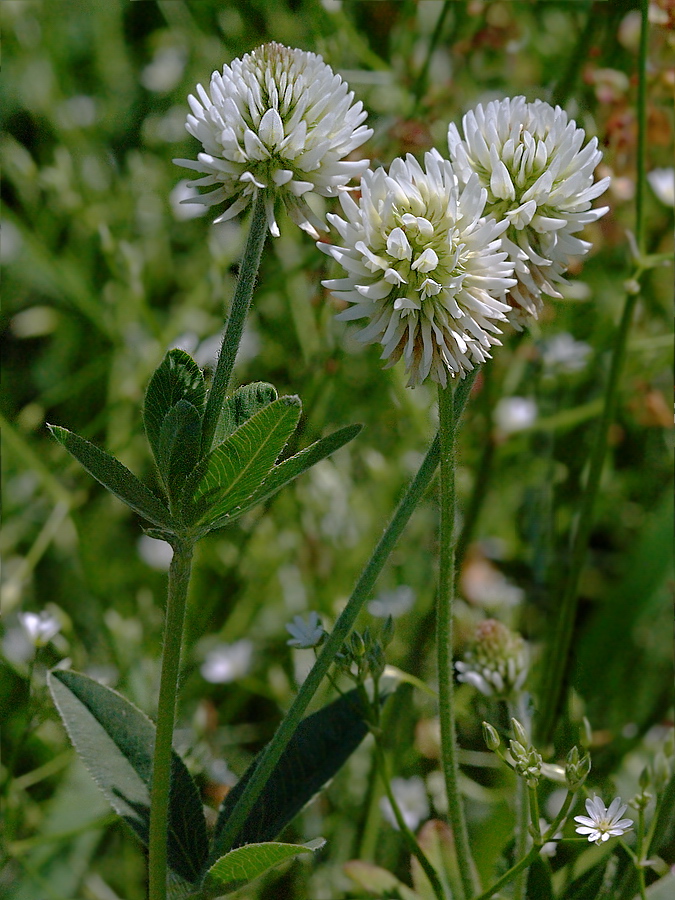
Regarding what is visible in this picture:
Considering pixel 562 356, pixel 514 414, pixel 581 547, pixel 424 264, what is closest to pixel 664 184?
pixel 562 356

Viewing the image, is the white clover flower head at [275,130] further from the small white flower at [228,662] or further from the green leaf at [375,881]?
the small white flower at [228,662]

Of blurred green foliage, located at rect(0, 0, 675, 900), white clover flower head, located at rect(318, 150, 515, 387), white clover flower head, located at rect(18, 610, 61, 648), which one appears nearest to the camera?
white clover flower head, located at rect(318, 150, 515, 387)

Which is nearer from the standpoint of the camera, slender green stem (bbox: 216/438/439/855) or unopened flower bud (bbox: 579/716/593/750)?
slender green stem (bbox: 216/438/439/855)

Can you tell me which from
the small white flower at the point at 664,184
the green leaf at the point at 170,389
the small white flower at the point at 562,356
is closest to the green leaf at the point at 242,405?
the green leaf at the point at 170,389

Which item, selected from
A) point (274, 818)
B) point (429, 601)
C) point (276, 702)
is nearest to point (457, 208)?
point (274, 818)

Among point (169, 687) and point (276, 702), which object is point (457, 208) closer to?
point (169, 687)

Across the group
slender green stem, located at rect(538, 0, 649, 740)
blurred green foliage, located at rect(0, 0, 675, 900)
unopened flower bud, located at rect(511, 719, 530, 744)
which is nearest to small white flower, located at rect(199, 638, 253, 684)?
blurred green foliage, located at rect(0, 0, 675, 900)

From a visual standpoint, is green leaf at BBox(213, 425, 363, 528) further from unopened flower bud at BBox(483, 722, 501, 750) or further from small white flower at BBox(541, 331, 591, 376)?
small white flower at BBox(541, 331, 591, 376)
